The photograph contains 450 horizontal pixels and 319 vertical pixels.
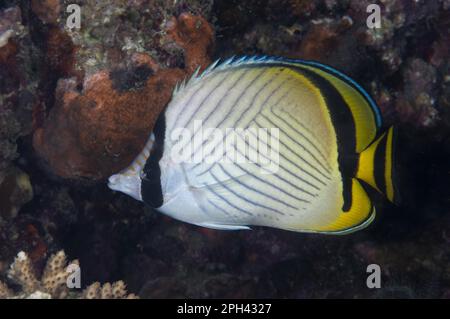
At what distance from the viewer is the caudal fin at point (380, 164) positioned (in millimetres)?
1515

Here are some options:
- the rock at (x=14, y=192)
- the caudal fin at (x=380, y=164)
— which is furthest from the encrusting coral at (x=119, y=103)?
the caudal fin at (x=380, y=164)

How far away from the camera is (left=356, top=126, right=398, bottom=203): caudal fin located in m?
1.51

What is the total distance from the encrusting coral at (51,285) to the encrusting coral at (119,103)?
0.62 meters

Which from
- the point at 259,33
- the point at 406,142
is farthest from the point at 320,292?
the point at 259,33

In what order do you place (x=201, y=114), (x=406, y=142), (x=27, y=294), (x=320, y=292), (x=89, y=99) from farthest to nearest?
(x=406, y=142), (x=320, y=292), (x=89, y=99), (x=27, y=294), (x=201, y=114)

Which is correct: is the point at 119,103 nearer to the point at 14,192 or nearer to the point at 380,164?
the point at 14,192

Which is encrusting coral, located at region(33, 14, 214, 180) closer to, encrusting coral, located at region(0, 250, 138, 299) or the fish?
encrusting coral, located at region(0, 250, 138, 299)

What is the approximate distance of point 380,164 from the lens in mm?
1533

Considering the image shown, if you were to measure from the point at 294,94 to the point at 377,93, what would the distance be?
5.21 feet

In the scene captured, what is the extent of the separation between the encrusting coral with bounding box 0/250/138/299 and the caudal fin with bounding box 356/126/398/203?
1.47m

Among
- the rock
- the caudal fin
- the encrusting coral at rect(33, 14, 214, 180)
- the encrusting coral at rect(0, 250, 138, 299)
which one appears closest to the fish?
the caudal fin

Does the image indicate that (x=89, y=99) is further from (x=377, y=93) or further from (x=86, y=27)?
(x=377, y=93)

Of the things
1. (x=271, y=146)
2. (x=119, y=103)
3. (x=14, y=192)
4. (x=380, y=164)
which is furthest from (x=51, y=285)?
(x=380, y=164)

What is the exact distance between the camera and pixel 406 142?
9.71 ft
